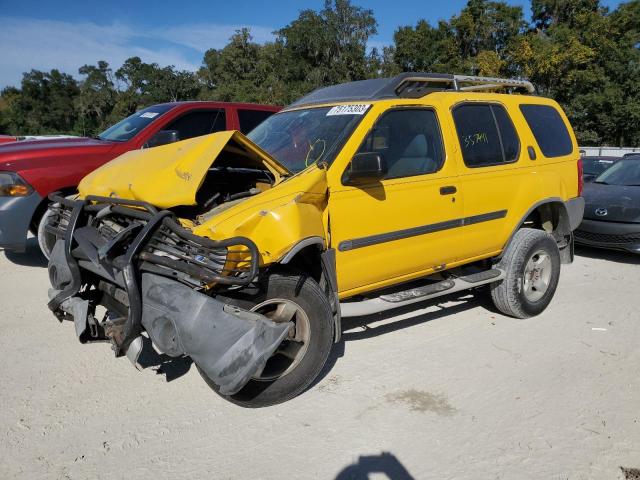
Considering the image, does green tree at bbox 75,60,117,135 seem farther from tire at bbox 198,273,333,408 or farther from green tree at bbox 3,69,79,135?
tire at bbox 198,273,333,408

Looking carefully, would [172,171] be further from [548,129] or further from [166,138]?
[548,129]

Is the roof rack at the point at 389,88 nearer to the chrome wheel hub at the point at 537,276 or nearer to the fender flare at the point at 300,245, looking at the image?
the fender flare at the point at 300,245

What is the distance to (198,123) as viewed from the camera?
6699mm

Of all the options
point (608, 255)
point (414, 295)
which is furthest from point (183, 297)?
point (608, 255)

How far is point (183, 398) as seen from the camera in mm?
3316

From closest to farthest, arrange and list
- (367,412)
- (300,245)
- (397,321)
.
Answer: (300,245) → (367,412) → (397,321)

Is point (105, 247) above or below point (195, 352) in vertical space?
above

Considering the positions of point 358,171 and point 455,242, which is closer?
point 358,171

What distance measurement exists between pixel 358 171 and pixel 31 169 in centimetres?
399

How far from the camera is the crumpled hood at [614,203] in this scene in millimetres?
6880

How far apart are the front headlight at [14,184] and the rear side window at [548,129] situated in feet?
17.3

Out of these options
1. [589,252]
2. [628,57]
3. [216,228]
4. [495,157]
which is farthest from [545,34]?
[216,228]

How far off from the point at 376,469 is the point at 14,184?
4.89m

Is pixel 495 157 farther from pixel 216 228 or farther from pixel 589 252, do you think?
pixel 589 252
